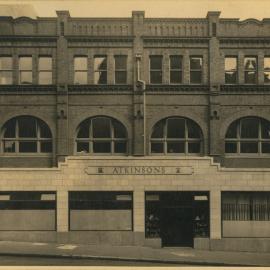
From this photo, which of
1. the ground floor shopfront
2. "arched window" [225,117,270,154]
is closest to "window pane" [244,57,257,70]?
"arched window" [225,117,270,154]

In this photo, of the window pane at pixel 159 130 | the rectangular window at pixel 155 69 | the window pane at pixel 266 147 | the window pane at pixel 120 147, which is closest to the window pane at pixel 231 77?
the rectangular window at pixel 155 69

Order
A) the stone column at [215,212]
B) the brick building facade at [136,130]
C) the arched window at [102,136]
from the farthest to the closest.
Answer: the arched window at [102,136]
the stone column at [215,212]
the brick building facade at [136,130]

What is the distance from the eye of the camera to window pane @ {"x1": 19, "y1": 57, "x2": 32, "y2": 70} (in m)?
28.4

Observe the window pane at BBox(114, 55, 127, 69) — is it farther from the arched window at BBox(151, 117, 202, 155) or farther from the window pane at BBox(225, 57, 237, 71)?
the window pane at BBox(225, 57, 237, 71)

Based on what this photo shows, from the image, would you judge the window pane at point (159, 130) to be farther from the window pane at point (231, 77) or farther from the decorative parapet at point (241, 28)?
the decorative parapet at point (241, 28)

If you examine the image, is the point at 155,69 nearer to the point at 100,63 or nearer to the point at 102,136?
the point at 100,63

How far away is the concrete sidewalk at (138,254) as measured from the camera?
23672mm

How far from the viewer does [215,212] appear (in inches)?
1097

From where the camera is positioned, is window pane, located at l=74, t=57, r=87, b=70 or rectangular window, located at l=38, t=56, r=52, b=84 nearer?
rectangular window, located at l=38, t=56, r=52, b=84

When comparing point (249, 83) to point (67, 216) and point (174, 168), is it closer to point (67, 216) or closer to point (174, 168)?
point (174, 168)

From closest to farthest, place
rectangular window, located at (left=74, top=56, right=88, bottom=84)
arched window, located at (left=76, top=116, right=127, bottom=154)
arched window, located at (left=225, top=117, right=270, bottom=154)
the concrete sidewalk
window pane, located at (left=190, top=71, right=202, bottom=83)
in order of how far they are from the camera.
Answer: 1. the concrete sidewalk
2. arched window, located at (left=76, top=116, right=127, bottom=154)
3. rectangular window, located at (left=74, top=56, right=88, bottom=84)
4. arched window, located at (left=225, top=117, right=270, bottom=154)
5. window pane, located at (left=190, top=71, right=202, bottom=83)

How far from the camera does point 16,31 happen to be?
2834cm

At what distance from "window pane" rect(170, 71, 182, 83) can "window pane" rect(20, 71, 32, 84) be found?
23.0 feet

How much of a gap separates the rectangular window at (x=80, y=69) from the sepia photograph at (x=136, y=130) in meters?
0.07
